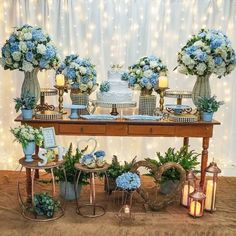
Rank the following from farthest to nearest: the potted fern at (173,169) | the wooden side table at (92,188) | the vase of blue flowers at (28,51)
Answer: the potted fern at (173,169)
the vase of blue flowers at (28,51)
the wooden side table at (92,188)

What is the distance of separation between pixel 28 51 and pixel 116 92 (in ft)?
2.62

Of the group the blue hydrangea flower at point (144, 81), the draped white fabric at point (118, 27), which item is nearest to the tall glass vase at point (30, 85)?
the blue hydrangea flower at point (144, 81)

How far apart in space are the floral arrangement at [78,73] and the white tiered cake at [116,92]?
0.15 m

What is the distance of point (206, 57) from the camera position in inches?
127

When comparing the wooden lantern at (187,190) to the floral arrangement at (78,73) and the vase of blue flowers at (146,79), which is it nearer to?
the vase of blue flowers at (146,79)

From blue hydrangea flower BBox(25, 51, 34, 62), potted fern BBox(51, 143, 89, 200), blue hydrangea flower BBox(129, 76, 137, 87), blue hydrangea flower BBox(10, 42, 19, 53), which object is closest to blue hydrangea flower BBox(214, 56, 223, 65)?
blue hydrangea flower BBox(129, 76, 137, 87)

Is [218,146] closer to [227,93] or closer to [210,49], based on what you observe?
[227,93]

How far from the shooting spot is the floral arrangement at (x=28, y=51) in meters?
3.11

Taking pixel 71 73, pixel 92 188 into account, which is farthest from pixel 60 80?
pixel 92 188

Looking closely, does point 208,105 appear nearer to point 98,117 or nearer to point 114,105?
point 114,105

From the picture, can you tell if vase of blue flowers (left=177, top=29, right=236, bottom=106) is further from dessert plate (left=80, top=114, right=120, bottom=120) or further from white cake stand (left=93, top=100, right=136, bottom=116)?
dessert plate (left=80, top=114, right=120, bottom=120)

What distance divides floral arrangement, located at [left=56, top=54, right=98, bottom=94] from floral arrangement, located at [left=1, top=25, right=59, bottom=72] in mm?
230

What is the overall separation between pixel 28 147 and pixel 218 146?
2.51 meters

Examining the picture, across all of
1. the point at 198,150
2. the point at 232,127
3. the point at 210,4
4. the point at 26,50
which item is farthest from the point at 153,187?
the point at 210,4
